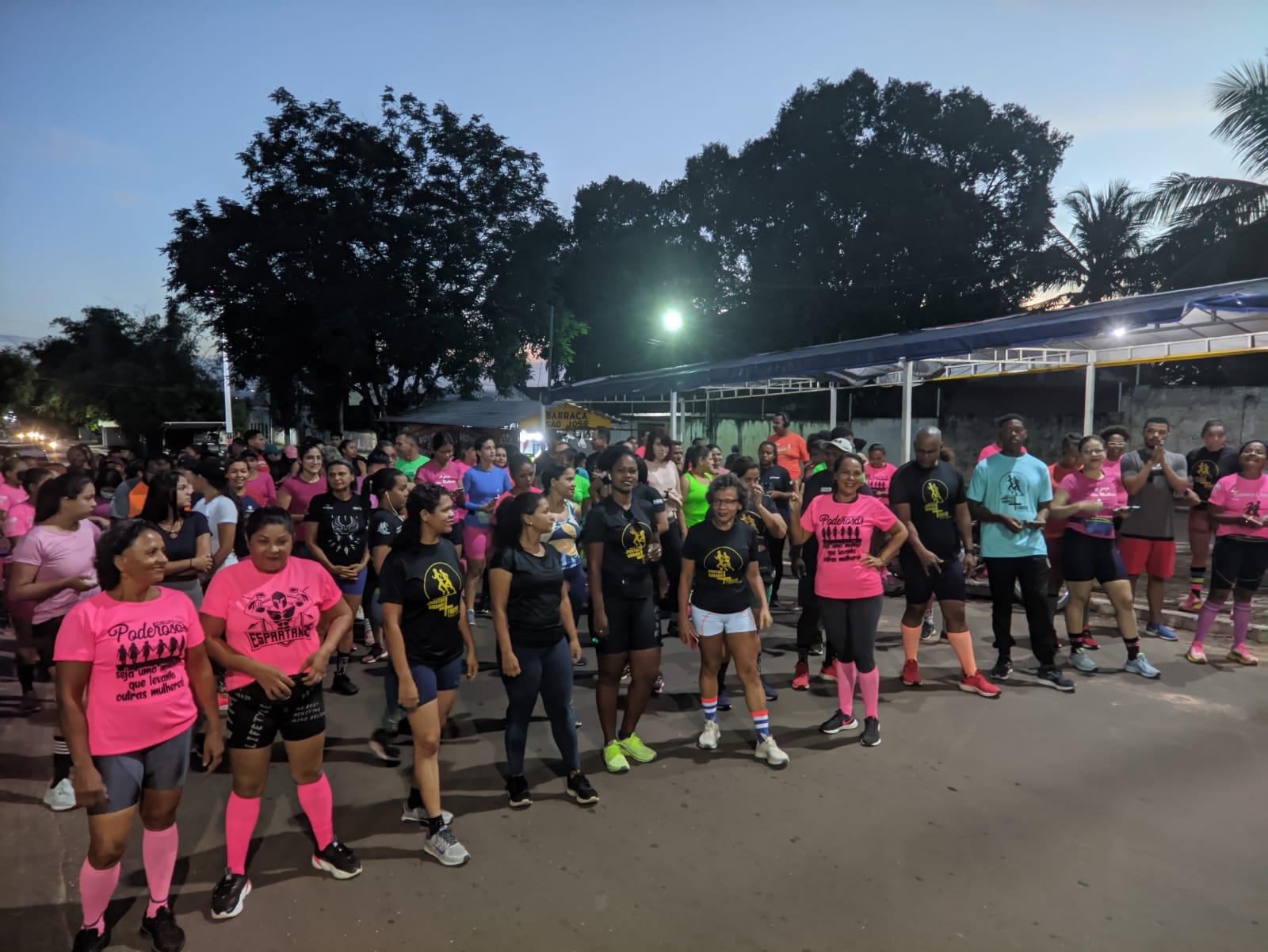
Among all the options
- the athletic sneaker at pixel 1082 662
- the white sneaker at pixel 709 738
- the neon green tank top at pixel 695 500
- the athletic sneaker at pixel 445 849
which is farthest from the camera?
the neon green tank top at pixel 695 500

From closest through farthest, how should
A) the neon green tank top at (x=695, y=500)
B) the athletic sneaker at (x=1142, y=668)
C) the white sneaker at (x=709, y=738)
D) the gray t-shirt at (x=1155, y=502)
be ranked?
the white sneaker at (x=709, y=738) < the athletic sneaker at (x=1142, y=668) < the neon green tank top at (x=695, y=500) < the gray t-shirt at (x=1155, y=502)

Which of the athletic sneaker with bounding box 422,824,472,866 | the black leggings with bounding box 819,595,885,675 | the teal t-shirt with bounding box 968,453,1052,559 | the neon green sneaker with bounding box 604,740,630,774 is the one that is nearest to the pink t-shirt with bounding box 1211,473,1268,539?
the teal t-shirt with bounding box 968,453,1052,559

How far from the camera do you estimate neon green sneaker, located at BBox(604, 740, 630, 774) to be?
4566 millimetres

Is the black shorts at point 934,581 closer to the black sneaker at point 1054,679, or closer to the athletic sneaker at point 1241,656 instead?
the black sneaker at point 1054,679

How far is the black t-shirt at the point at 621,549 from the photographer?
4.62 meters

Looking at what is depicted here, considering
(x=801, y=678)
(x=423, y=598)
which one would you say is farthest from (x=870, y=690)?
(x=423, y=598)

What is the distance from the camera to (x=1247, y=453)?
252 inches

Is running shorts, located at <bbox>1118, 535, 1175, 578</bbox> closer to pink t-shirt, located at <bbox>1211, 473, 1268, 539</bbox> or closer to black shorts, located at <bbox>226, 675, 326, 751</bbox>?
pink t-shirt, located at <bbox>1211, 473, 1268, 539</bbox>

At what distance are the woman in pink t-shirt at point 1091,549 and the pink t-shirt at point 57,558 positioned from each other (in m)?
6.65

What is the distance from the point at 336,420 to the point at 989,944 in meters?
35.5

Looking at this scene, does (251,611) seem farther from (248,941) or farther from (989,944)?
(989,944)

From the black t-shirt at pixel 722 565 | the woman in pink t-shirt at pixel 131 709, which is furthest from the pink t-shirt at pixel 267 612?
the black t-shirt at pixel 722 565

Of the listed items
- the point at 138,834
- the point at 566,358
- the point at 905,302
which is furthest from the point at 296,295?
the point at 138,834

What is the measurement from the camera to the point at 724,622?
15.5ft
